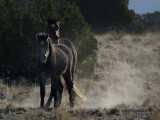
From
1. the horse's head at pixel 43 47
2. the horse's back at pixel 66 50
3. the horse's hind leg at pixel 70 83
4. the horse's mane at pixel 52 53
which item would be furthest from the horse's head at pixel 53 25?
the horse's head at pixel 43 47

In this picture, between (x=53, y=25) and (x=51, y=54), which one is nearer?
(x=51, y=54)

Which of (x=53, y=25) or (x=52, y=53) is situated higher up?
(x=53, y=25)

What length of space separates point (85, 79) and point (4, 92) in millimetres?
3716

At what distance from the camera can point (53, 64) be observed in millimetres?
11461

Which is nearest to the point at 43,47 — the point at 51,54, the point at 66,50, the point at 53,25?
the point at 51,54

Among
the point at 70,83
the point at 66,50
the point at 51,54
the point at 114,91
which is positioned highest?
the point at 66,50

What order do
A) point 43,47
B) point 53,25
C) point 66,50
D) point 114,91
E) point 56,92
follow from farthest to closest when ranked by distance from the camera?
point 114,91 → point 53,25 → point 66,50 → point 56,92 → point 43,47

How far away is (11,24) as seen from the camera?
640 inches

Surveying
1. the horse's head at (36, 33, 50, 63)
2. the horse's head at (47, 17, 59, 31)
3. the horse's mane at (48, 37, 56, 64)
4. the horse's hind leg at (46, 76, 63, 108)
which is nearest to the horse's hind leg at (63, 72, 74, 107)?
the horse's hind leg at (46, 76, 63, 108)

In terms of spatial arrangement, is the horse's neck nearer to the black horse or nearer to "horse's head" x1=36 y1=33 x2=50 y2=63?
the black horse

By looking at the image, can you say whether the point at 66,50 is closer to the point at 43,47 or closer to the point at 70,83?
the point at 70,83

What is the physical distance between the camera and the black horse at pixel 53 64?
36.2 feet

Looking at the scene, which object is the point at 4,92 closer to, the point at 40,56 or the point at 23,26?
the point at 23,26

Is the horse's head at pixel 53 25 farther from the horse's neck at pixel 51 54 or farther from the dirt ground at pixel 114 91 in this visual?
the dirt ground at pixel 114 91
